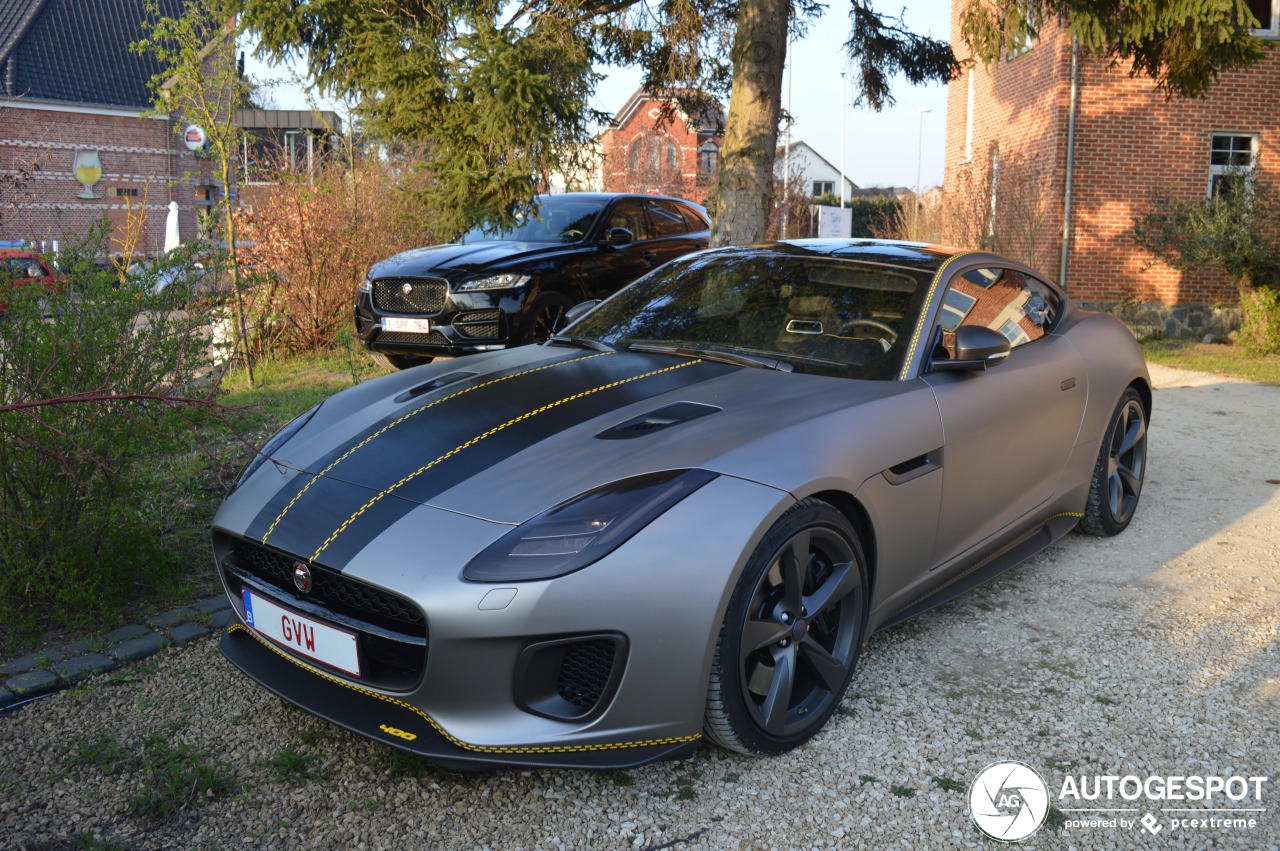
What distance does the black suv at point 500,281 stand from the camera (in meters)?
8.17

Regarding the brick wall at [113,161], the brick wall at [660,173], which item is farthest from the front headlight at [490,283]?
the brick wall at [660,173]

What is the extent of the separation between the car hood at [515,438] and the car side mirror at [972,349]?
308 millimetres

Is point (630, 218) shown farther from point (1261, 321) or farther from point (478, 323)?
point (1261, 321)

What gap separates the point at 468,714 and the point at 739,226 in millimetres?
6317

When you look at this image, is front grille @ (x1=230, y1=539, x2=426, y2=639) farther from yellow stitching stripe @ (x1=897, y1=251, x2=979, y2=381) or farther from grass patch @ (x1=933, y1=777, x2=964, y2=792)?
yellow stitching stripe @ (x1=897, y1=251, x2=979, y2=381)

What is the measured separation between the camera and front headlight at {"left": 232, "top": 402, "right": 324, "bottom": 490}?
348 cm

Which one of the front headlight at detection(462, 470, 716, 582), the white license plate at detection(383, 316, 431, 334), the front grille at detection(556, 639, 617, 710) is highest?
the white license plate at detection(383, 316, 431, 334)

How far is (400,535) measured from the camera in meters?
2.74

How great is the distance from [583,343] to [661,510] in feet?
5.50

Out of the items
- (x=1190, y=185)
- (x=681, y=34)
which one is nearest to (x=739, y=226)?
(x=681, y=34)

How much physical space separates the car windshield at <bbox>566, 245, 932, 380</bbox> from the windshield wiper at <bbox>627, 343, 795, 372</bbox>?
0.02m

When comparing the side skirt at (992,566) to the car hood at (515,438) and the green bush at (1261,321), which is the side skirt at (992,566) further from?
the green bush at (1261,321)

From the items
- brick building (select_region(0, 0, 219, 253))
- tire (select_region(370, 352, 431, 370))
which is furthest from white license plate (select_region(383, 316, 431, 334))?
brick building (select_region(0, 0, 219, 253))

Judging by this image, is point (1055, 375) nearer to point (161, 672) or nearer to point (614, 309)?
point (614, 309)
